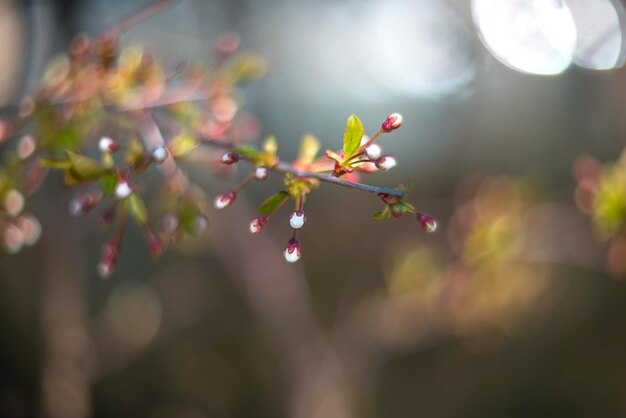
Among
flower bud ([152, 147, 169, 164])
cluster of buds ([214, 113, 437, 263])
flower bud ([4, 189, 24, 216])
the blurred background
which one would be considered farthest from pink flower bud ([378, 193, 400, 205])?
the blurred background

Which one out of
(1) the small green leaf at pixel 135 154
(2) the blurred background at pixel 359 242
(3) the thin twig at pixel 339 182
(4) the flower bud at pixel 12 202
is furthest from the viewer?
(2) the blurred background at pixel 359 242

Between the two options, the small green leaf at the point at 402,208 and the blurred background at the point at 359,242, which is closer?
the small green leaf at the point at 402,208

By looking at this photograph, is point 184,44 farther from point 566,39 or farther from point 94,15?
point 566,39

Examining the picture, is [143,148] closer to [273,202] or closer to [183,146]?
[183,146]

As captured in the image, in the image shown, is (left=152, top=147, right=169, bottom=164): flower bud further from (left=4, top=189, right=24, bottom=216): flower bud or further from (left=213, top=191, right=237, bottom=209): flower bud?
(left=4, top=189, right=24, bottom=216): flower bud

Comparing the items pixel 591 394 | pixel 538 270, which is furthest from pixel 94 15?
pixel 591 394

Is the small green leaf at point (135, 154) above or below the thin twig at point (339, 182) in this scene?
below

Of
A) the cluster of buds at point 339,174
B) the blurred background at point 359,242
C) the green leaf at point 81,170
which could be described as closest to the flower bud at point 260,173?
the cluster of buds at point 339,174

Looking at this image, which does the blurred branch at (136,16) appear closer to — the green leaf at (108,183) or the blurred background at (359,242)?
the green leaf at (108,183)

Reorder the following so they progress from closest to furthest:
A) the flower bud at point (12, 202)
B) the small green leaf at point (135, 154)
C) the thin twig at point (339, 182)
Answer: the thin twig at point (339, 182) < the small green leaf at point (135, 154) < the flower bud at point (12, 202)
